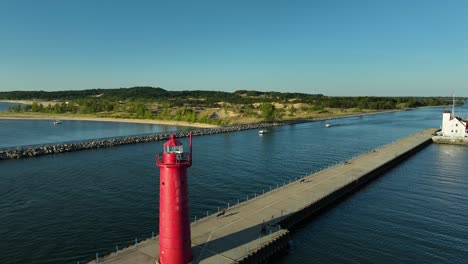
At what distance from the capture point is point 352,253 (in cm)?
2973

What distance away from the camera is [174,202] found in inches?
828

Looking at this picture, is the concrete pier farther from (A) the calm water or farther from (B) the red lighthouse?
(B) the red lighthouse

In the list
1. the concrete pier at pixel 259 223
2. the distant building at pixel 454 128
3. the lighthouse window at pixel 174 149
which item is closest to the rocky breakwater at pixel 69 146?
the concrete pier at pixel 259 223

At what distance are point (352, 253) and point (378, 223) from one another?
8233 mm

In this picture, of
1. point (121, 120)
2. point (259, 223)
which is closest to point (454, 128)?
point (259, 223)

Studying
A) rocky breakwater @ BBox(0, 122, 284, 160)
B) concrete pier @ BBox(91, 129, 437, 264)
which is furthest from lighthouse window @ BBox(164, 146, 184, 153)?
rocky breakwater @ BBox(0, 122, 284, 160)

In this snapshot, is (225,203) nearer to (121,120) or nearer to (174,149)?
(174,149)

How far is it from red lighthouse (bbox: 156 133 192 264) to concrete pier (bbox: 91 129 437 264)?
217cm

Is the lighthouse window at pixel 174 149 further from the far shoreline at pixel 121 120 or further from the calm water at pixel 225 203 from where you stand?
the far shoreline at pixel 121 120

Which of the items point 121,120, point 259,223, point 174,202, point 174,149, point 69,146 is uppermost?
point 174,149

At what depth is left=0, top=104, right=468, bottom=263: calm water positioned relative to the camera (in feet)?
99.0

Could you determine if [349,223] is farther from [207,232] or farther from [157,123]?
[157,123]

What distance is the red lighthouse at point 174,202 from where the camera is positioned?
814 inches

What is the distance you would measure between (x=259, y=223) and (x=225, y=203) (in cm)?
1096
